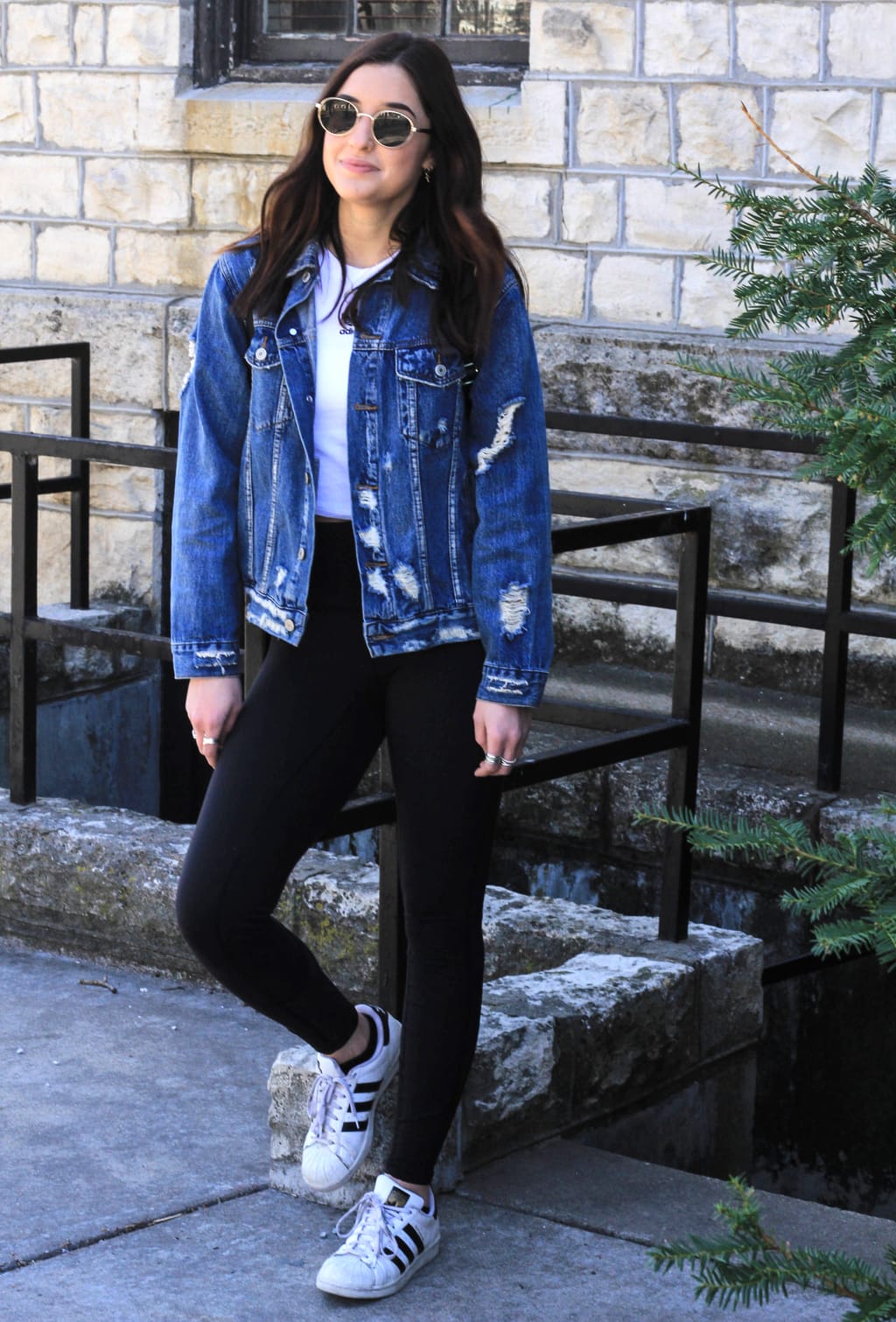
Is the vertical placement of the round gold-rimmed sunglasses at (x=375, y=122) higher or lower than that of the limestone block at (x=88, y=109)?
lower

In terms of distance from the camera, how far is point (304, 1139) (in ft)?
9.96

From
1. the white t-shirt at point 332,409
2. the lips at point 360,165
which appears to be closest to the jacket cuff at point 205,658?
the white t-shirt at point 332,409

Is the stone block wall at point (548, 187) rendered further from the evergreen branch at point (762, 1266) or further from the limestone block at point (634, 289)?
the evergreen branch at point (762, 1266)

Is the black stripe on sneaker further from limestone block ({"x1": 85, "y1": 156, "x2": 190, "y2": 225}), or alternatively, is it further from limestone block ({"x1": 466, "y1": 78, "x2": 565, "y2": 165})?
limestone block ({"x1": 85, "y1": 156, "x2": 190, "y2": 225})

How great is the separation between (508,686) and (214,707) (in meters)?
0.42

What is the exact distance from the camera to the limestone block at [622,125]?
641 centimetres

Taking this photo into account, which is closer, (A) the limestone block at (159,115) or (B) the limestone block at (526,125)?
(B) the limestone block at (526,125)

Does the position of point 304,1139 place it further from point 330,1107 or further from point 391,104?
point 391,104

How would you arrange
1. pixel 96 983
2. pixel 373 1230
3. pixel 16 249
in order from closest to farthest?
pixel 373 1230
pixel 96 983
pixel 16 249

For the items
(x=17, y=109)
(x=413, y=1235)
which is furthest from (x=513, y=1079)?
(x=17, y=109)

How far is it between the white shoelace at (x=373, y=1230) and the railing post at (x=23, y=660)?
1970mm

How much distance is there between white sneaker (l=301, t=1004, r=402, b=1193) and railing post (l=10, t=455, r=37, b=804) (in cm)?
179

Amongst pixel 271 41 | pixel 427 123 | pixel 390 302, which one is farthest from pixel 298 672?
pixel 271 41

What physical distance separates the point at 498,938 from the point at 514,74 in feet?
12.8
